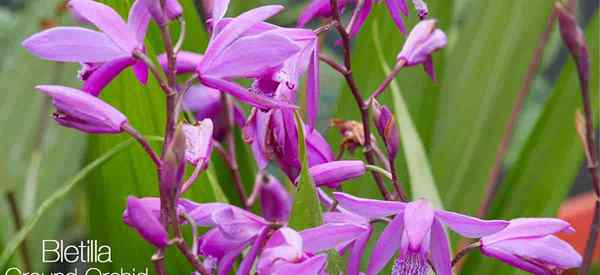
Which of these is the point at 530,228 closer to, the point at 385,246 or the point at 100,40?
the point at 385,246

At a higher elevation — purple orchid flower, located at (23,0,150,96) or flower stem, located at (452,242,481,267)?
purple orchid flower, located at (23,0,150,96)

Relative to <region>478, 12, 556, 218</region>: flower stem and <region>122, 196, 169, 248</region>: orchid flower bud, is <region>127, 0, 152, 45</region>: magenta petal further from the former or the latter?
<region>478, 12, 556, 218</region>: flower stem

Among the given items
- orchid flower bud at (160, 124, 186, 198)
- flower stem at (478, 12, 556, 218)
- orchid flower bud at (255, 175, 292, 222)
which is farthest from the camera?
flower stem at (478, 12, 556, 218)

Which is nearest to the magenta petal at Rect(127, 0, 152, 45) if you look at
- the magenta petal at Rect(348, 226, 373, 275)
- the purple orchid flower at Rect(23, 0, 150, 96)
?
the purple orchid flower at Rect(23, 0, 150, 96)

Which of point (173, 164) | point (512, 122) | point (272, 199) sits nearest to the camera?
point (173, 164)

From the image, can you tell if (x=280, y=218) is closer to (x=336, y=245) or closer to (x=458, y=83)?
(x=336, y=245)

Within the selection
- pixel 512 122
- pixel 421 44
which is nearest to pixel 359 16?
pixel 421 44

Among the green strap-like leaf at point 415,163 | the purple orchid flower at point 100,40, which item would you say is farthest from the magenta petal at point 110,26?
the green strap-like leaf at point 415,163

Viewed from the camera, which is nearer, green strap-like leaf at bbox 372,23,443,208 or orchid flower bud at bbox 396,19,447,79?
orchid flower bud at bbox 396,19,447,79
